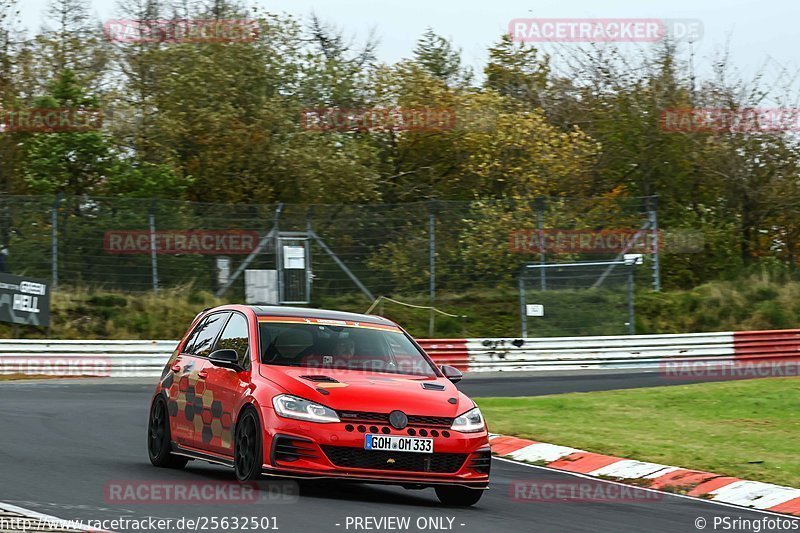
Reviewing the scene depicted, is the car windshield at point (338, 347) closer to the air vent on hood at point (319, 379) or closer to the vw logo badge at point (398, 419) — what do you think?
the air vent on hood at point (319, 379)

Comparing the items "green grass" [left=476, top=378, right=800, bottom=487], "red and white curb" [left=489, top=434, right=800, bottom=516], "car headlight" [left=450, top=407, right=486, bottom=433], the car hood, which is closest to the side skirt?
the car hood

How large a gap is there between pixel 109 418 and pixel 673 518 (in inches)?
347

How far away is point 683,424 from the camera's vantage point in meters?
16.9

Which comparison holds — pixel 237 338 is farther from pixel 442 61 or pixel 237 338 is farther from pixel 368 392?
pixel 442 61

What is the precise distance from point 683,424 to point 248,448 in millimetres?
8907

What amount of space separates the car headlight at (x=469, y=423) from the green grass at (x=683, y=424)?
10.7ft

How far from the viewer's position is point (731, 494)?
11.0 m

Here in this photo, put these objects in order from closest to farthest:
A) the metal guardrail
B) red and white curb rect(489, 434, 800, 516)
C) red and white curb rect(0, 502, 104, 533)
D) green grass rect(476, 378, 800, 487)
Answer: red and white curb rect(0, 502, 104, 533)
red and white curb rect(489, 434, 800, 516)
green grass rect(476, 378, 800, 487)
the metal guardrail

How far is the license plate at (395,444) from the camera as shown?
909cm

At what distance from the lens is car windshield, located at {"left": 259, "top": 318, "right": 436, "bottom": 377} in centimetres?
1003

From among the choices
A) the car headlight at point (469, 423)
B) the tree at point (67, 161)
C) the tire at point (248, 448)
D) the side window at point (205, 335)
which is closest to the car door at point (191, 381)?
the side window at point (205, 335)

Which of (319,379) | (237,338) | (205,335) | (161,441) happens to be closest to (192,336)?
(205,335)

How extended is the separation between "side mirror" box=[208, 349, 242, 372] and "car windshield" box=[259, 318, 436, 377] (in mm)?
211

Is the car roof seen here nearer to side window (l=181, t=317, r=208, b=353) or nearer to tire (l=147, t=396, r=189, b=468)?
side window (l=181, t=317, r=208, b=353)
